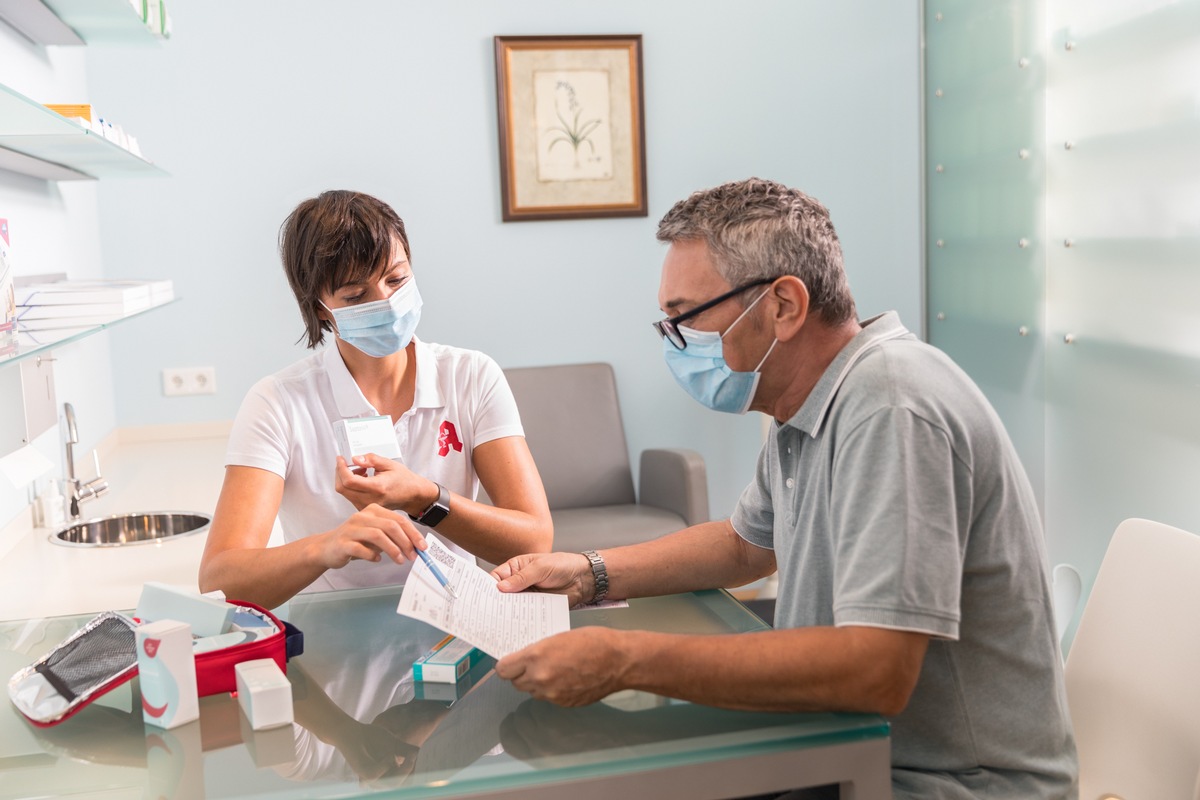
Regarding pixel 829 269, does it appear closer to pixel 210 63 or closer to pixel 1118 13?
pixel 1118 13

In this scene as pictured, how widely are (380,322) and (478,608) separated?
690 mm

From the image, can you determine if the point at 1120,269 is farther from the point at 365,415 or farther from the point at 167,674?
the point at 167,674

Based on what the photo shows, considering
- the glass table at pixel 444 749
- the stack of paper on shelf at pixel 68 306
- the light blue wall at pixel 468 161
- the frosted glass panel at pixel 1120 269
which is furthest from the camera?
the light blue wall at pixel 468 161

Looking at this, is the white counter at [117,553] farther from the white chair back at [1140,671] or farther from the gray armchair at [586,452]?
the white chair back at [1140,671]

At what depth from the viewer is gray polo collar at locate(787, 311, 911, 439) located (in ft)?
4.51

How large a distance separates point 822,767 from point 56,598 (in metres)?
1.58

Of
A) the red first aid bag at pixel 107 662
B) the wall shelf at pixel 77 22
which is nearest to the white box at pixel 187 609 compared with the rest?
the red first aid bag at pixel 107 662

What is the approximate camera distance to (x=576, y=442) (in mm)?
3863

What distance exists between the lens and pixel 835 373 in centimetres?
139

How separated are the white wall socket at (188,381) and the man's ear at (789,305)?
9.23ft

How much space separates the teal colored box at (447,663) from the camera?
1.33m

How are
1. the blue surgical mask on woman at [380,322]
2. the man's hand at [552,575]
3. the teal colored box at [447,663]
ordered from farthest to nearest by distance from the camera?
1. the blue surgical mask on woman at [380,322]
2. the man's hand at [552,575]
3. the teal colored box at [447,663]

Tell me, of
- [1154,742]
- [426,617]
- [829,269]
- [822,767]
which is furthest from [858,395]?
[1154,742]

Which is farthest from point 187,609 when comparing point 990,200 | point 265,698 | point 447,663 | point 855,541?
point 990,200
